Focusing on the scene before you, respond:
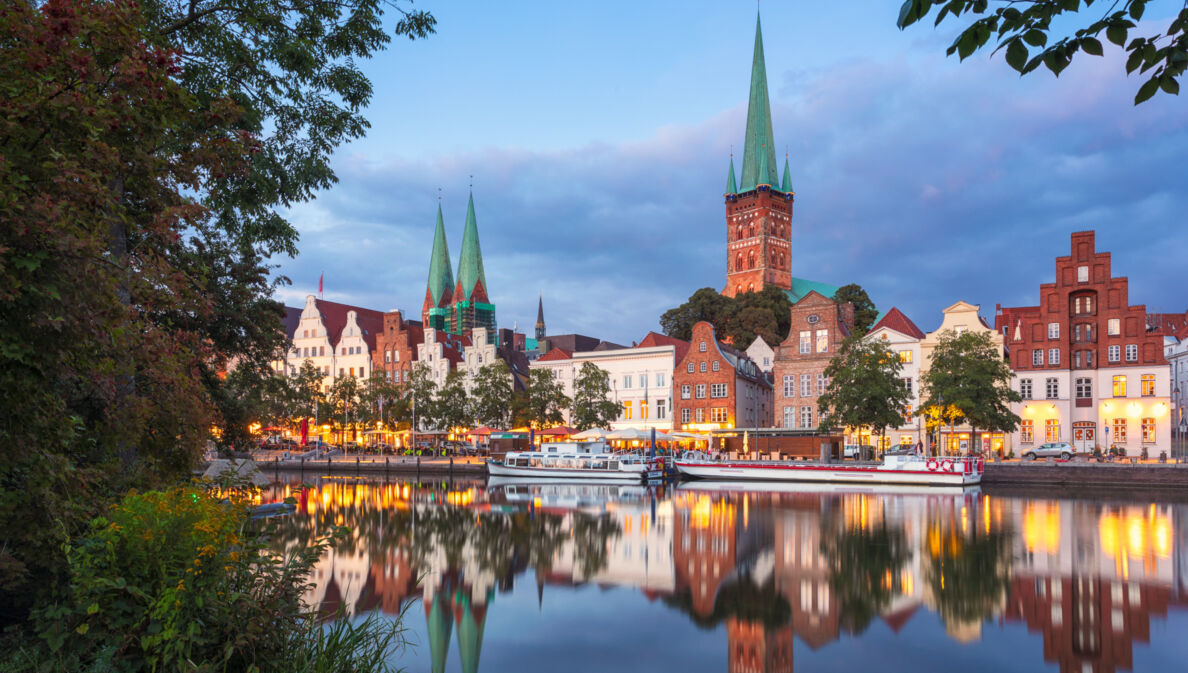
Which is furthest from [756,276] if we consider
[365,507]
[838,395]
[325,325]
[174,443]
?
[174,443]

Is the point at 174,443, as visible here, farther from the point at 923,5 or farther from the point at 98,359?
the point at 923,5

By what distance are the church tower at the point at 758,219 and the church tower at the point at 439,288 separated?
53.7 meters

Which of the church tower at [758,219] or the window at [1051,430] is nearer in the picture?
the window at [1051,430]

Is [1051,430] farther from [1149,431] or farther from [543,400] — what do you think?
[543,400]

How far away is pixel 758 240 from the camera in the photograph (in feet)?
531

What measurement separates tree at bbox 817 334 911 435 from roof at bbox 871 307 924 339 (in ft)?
38.8

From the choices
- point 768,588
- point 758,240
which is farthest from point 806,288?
point 768,588

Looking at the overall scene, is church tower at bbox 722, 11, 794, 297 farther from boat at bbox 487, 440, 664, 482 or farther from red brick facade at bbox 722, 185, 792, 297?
boat at bbox 487, 440, 664, 482

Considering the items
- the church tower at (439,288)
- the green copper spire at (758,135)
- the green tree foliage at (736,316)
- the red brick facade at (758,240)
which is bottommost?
the green tree foliage at (736,316)

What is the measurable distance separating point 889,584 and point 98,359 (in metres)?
17.2

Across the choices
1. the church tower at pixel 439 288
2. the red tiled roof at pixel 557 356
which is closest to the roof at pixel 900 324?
the red tiled roof at pixel 557 356

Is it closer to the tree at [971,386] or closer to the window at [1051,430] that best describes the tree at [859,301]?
the window at [1051,430]

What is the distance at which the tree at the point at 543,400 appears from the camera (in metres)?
70.4

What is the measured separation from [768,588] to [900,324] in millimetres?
53236
